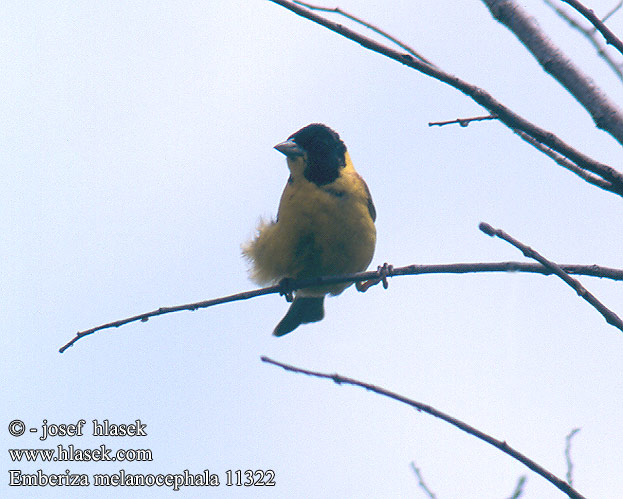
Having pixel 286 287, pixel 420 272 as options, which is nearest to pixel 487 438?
pixel 420 272

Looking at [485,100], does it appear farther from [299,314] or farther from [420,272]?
[299,314]

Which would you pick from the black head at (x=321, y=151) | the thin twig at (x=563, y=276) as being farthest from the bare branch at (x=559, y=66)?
the black head at (x=321, y=151)

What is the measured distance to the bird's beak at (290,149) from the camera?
18.5 ft

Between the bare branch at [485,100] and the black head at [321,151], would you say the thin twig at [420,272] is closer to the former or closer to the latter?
the bare branch at [485,100]

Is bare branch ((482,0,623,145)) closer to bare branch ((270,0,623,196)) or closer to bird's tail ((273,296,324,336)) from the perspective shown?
bare branch ((270,0,623,196))

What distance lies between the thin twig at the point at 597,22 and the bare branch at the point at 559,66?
15cm

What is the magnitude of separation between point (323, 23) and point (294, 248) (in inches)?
117

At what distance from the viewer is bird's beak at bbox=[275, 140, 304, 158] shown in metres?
5.63

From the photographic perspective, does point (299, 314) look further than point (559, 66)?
Yes

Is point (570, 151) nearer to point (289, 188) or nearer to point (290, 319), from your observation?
point (289, 188)

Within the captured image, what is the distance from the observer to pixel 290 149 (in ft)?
18.5

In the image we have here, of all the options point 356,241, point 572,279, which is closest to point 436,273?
point 572,279

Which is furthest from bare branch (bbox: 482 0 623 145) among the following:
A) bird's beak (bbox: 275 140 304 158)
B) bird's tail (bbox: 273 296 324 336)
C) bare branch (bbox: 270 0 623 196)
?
bird's tail (bbox: 273 296 324 336)

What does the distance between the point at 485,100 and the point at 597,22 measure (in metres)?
0.41
